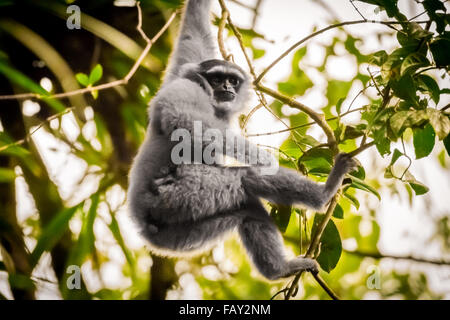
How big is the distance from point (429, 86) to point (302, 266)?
0.92m

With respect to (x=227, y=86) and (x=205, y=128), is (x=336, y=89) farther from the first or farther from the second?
(x=205, y=128)

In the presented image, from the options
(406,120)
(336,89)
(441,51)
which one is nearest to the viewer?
(406,120)

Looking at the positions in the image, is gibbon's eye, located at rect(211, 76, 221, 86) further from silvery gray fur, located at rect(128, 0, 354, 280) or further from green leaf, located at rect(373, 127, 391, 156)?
green leaf, located at rect(373, 127, 391, 156)

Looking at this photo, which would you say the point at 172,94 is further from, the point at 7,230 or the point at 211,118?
the point at 7,230

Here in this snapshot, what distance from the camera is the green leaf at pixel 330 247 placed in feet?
6.76

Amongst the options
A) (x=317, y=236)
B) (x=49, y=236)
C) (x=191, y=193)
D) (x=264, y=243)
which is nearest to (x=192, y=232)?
(x=191, y=193)

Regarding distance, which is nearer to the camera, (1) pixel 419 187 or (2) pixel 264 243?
(1) pixel 419 187

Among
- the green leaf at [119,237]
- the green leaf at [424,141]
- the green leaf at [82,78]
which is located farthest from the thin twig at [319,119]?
the green leaf at [119,237]

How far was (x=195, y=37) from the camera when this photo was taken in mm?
2676

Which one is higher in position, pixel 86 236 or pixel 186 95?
pixel 186 95

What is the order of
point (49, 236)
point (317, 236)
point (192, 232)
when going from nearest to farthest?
point (317, 236) < point (192, 232) < point (49, 236)

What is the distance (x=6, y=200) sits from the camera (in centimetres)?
312

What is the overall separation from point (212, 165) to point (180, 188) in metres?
0.18
